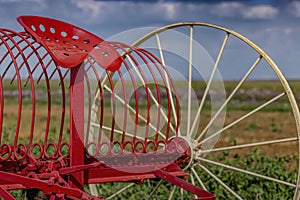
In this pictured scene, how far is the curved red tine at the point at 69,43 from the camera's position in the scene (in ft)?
11.7

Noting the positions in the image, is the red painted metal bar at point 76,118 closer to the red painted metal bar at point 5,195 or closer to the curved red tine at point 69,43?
the curved red tine at point 69,43

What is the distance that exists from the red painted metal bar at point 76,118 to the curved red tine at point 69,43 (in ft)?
→ 0.36

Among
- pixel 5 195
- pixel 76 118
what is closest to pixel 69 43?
pixel 76 118

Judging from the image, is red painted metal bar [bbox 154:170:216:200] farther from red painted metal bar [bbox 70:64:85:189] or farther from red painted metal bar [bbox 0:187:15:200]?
red painted metal bar [bbox 0:187:15:200]

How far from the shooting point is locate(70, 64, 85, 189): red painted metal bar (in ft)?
11.9

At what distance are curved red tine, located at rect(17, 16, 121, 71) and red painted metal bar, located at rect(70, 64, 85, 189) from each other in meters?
0.11

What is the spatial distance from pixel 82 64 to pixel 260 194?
2.40m

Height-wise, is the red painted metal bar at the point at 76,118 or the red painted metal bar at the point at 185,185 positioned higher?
the red painted metal bar at the point at 76,118

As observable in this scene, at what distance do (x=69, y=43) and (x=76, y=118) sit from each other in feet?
1.75

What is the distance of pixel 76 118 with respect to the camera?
3.64m

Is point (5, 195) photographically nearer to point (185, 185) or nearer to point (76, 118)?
point (76, 118)

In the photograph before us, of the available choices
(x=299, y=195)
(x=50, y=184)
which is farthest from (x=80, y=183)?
(x=299, y=195)

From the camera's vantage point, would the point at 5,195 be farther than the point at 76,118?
No

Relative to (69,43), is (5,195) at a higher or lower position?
lower
